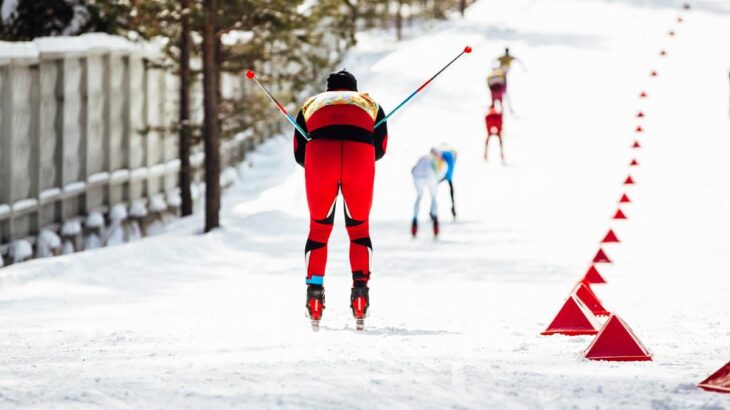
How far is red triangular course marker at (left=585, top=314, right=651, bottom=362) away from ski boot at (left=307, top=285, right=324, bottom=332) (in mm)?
2692

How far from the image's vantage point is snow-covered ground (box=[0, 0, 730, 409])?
6152 millimetres

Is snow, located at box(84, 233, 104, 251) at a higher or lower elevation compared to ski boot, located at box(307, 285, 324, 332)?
lower

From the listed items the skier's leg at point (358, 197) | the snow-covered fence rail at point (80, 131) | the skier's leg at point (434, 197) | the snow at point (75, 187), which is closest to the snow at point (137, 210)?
the snow-covered fence rail at point (80, 131)

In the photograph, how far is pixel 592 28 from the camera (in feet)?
141

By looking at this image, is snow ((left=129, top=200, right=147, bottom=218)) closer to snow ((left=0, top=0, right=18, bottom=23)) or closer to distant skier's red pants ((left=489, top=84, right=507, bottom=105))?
snow ((left=0, top=0, right=18, bottom=23))

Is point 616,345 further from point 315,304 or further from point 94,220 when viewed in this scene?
point 94,220

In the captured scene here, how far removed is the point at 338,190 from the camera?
9.12 meters

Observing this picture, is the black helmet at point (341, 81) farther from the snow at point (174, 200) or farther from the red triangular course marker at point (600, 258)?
the snow at point (174, 200)

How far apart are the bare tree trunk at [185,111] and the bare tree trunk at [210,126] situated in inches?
20.0

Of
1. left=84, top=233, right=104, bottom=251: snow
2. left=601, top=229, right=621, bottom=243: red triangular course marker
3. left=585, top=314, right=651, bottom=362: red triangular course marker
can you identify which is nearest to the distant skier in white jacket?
left=601, top=229, right=621, bottom=243: red triangular course marker

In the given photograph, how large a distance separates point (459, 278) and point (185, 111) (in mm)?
11483

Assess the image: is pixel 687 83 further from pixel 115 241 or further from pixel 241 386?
pixel 241 386

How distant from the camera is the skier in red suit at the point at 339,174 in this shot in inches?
359

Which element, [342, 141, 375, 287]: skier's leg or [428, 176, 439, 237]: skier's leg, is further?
[428, 176, 439, 237]: skier's leg
